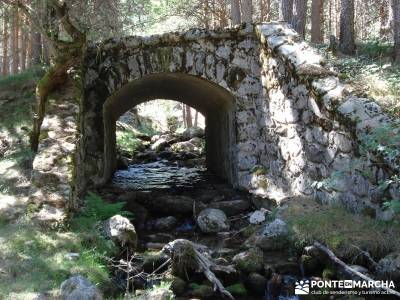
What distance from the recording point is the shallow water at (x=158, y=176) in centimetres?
1084

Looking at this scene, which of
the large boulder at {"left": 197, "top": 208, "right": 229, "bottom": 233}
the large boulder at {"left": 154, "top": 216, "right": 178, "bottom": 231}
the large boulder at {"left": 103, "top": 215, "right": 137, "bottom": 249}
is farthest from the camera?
the large boulder at {"left": 154, "top": 216, "right": 178, "bottom": 231}

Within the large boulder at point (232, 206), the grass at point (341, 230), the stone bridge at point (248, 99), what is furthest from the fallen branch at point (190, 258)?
the large boulder at point (232, 206)

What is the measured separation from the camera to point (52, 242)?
542 cm

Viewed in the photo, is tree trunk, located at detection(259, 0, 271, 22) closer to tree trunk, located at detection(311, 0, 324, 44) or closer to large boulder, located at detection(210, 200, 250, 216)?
tree trunk, located at detection(311, 0, 324, 44)

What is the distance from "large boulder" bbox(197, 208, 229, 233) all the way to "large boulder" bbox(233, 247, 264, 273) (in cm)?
166

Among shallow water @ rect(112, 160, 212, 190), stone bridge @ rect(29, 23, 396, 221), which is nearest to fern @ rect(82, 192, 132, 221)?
stone bridge @ rect(29, 23, 396, 221)

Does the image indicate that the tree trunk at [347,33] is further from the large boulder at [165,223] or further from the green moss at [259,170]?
the large boulder at [165,223]

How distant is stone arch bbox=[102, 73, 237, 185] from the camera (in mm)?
9445

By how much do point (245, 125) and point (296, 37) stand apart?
1.93m

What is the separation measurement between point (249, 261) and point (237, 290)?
21.7 inches

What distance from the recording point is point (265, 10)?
1825 cm

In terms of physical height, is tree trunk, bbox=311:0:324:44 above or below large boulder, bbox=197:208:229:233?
above

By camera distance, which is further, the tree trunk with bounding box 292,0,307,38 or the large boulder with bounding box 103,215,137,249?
the tree trunk with bounding box 292,0,307,38

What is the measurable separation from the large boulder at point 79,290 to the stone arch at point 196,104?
548 centimetres
